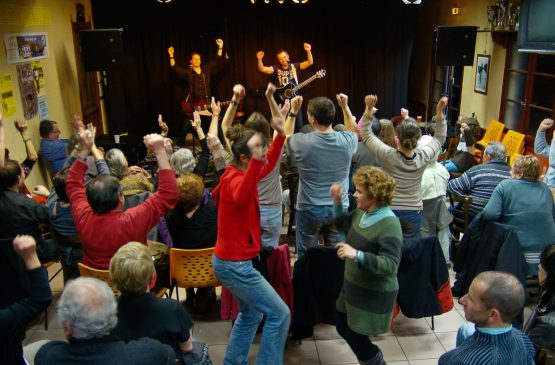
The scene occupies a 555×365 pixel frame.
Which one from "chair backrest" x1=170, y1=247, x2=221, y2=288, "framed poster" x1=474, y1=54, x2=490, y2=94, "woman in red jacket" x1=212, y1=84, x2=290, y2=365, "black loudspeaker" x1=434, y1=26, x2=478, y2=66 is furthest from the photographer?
"framed poster" x1=474, y1=54, x2=490, y2=94

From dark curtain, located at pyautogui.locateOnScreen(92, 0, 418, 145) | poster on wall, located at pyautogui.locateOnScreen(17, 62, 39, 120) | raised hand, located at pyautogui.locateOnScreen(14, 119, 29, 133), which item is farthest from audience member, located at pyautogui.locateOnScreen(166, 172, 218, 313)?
dark curtain, located at pyautogui.locateOnScreen(92, 0, 418, 145)

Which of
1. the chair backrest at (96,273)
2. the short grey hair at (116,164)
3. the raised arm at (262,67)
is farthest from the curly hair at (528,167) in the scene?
the raised arm at (262,67)

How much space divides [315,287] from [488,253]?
1.11 meters

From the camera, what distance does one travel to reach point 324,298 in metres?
2.85

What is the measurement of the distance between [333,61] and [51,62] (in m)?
5.11

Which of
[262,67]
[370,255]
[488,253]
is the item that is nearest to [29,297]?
[370,255]

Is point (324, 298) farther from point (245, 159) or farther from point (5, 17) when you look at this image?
point (5, 17)

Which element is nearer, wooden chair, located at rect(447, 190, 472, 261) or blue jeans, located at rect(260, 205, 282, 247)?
blue jeans, located at rect(260, 205, 282, 247)

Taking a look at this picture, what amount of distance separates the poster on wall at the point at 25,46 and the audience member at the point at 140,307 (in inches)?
151

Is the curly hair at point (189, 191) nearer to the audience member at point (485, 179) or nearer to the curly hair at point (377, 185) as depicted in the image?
the curly hair at point (377, 185)

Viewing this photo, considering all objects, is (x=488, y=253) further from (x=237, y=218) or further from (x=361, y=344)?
(x=237, y=218)

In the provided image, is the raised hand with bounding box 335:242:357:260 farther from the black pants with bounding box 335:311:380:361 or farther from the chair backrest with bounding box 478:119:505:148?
the chair backrest with bounding box 478:119:505:148

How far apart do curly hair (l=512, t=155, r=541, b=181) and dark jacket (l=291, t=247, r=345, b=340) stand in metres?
1.29

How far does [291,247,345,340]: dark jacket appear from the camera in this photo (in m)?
2.75
